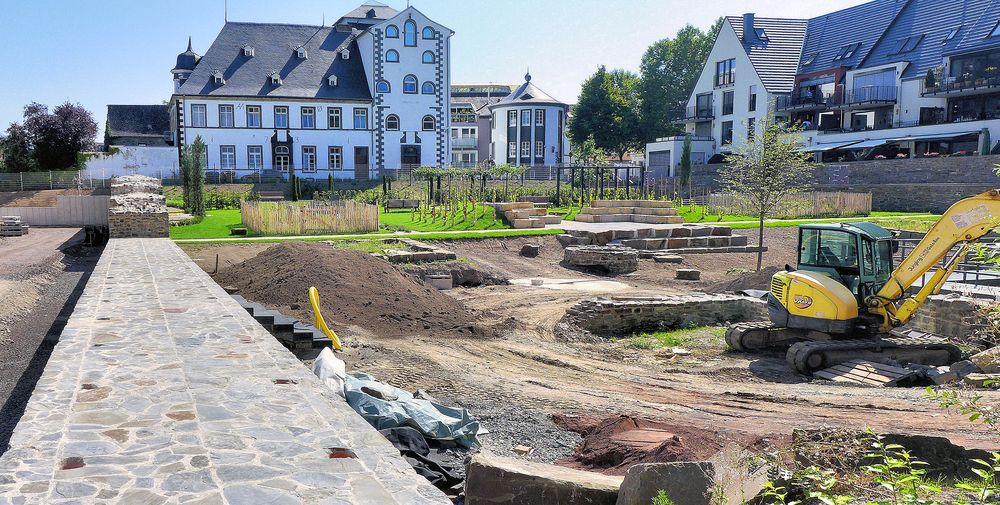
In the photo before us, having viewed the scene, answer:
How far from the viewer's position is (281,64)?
6147cm

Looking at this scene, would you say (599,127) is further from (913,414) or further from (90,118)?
(913,414)

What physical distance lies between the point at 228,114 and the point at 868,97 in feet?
139

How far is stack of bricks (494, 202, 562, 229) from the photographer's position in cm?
3403

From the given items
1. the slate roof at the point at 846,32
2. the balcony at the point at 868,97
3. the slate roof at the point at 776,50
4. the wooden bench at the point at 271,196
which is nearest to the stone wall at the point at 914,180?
the balcony at the point at 868,97

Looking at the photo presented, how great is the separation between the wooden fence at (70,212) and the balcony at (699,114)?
45242 mm

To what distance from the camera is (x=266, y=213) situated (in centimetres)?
3142

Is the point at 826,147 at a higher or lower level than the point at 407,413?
higher

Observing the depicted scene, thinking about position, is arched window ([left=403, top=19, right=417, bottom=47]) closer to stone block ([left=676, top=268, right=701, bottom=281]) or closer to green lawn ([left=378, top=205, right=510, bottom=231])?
green lawn ([left=378, top=205, right=510, bottom=231])

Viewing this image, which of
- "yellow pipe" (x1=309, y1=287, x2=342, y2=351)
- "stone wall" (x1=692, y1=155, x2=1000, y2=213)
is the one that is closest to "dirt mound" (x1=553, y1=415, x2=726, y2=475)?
"yellow pipe" (x1=309, y1=287, x2=342, y2=351)

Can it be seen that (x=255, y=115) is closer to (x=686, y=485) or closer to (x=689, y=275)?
(x=689, y=275)

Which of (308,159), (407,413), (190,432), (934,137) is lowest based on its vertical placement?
(407,413)

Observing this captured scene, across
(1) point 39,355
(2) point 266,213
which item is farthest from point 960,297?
(2) point 266,213

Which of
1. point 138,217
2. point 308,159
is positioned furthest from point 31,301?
point 308,159

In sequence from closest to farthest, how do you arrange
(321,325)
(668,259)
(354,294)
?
(321,325) → (354,294) → (668,259)
